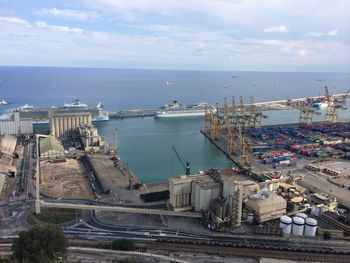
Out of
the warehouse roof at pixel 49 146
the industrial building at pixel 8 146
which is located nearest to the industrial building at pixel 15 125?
the industrial building at pixel 8 146

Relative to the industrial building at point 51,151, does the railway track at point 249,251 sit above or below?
below

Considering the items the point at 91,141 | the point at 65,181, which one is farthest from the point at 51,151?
the point at 65,181

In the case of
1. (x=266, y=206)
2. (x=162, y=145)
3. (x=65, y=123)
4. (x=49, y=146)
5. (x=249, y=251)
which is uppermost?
(x=65, y=123)

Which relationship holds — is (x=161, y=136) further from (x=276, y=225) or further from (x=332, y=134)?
(x=276, y=225)

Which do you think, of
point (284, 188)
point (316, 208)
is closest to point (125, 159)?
point (284, 188)

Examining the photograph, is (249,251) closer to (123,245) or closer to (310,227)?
(310,227)

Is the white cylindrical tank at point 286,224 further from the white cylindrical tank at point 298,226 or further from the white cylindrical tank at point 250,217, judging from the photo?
the white cylindrical tank at point 250,217
